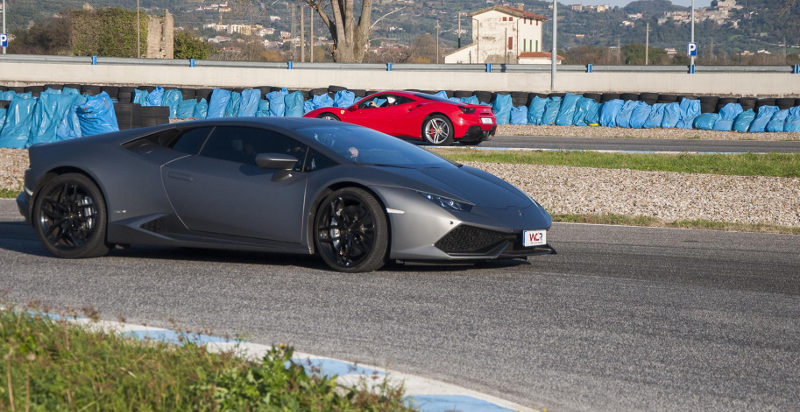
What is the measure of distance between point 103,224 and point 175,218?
605mm

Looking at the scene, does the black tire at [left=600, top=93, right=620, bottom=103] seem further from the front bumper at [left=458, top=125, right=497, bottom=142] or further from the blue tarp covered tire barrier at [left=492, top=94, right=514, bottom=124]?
the front bumper at [left=458, top=125, right=497, bottom=142]

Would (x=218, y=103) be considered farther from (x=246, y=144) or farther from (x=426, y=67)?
(x=246, y=144)

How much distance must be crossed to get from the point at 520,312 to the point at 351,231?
1.66 metres

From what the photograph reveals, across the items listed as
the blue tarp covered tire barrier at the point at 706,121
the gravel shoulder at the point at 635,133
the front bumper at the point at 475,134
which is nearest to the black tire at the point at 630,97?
the gravel shoulder at the point at 635,133

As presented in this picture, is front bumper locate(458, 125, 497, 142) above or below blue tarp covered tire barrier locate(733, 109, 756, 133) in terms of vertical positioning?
below

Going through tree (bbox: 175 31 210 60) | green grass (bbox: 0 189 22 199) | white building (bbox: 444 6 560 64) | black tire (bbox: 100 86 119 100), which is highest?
white building (bbox: 444 6 560 64)

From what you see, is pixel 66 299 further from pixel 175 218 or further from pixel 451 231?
pixel 451 231

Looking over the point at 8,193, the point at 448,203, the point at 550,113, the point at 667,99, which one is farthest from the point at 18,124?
the point at 667,99

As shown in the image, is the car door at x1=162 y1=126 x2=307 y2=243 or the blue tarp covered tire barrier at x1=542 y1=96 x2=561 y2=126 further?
the blue tarp covered tire barrier at x1=542 y1=96 x2=561 y2=126

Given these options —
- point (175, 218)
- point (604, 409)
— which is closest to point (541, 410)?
point (604, 409)

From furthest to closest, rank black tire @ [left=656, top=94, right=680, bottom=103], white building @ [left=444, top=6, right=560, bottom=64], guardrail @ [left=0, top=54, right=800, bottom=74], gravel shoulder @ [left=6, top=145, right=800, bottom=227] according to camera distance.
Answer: white building @ [left=444, top=6, right=560, bottom=64]
guardrail @ [left=0, top=54, right=800, bottom=74]
black tire @ [left=656, top=94, right=680, bottom=103]
gravel shoulder @ [left=6, top=145, right=800, bottom=227]

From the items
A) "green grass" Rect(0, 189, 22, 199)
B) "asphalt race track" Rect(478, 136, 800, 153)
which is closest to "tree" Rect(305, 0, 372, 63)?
"asphalt race track" Rect(478, 136, 800, 153)

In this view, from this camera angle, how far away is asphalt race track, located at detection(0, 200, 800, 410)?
4887mm

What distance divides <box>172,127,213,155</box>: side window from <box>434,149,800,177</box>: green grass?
10824 millimetres
